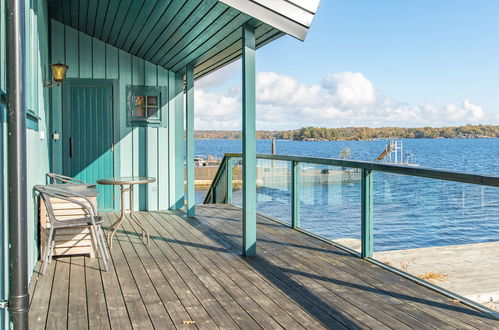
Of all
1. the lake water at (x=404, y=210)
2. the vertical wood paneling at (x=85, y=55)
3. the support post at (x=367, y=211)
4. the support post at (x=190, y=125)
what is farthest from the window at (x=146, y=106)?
the support post at (x=367, y=211)

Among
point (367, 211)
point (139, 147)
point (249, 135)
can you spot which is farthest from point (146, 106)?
point (367, 211)

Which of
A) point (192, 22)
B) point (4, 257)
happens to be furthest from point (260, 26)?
point (4, 257)

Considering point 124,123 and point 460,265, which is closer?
point 460,265

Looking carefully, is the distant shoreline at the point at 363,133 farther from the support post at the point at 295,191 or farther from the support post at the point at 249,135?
the support post at the point at 249,135

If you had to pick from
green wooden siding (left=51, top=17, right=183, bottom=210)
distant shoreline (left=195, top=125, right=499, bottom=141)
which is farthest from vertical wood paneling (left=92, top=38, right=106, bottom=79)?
distant shoreline (left=195, top=125, right=499, bottom=141)

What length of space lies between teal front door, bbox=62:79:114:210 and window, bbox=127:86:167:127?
1.07 ft

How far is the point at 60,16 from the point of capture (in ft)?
21.8

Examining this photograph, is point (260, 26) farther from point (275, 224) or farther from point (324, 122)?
point (324, 122)

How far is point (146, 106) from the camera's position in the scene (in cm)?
773

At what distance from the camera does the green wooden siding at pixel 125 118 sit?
7176mm

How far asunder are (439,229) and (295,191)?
7.81ft

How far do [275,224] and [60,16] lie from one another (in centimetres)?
418

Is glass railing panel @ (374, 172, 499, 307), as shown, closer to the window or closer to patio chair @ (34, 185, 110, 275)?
patio chair @ (34, 185, 110, 275)

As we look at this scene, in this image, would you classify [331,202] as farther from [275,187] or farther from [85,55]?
[85,55]
